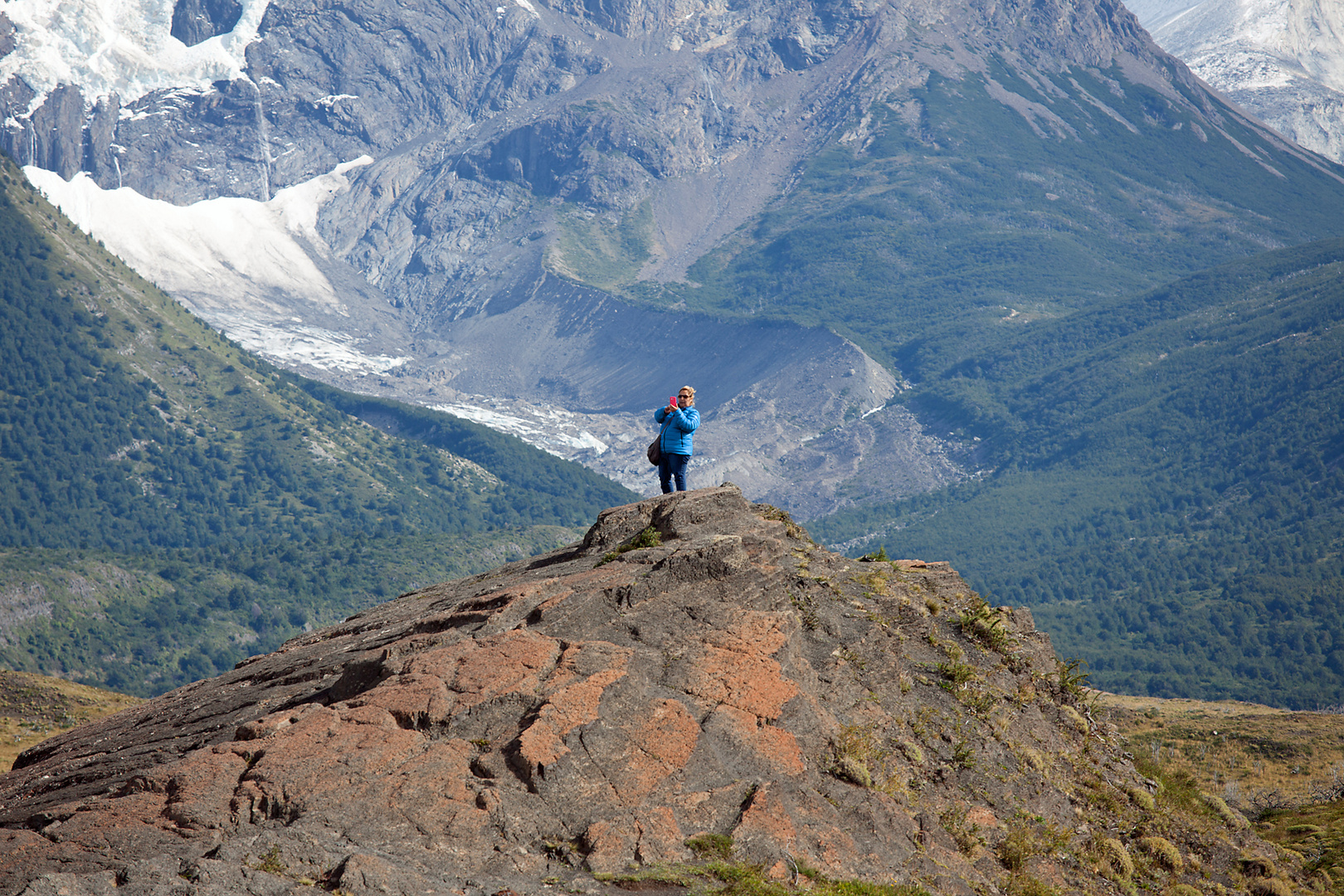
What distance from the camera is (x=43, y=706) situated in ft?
245

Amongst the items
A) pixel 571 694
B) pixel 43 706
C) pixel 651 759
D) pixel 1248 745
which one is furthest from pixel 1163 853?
pixel 43 706

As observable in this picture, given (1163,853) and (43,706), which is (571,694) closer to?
(1163,853)

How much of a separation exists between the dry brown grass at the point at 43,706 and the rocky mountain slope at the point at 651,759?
40.4 meters

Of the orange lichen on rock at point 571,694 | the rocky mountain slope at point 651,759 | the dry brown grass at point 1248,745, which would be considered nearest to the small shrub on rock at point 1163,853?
the rocky mountain slope at point 651,759

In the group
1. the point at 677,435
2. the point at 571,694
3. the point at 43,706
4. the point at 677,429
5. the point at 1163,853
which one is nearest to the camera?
the point at 571,694

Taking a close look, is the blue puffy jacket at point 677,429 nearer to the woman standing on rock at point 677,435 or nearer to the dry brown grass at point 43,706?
A: the woman standing on rock at point 677,435

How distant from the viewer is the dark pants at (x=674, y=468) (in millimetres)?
31453

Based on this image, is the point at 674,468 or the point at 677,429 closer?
the point at 677,429

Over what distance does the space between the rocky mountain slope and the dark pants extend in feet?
4.54

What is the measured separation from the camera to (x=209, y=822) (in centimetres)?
1847

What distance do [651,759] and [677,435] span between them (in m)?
11.6

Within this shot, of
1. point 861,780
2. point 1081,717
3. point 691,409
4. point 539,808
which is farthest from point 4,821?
point 1081,717

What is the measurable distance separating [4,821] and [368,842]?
6990 mm

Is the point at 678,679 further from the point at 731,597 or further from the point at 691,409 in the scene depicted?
the point at 691,409
